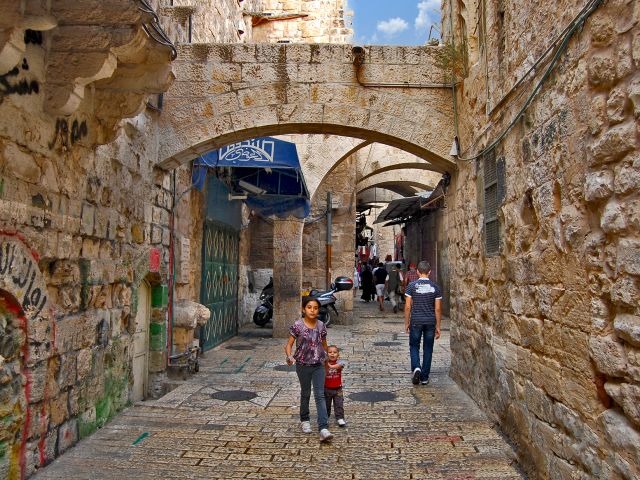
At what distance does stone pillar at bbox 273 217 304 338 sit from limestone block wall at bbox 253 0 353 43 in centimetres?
832

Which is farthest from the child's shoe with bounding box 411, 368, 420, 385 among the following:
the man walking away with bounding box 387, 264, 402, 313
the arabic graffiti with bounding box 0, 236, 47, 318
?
the man walking away with bounding box 387, 264, 402, 313

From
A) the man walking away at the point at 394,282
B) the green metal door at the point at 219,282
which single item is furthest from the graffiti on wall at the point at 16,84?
the man walking away at the point at 394,282

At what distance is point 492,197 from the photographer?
4.93m

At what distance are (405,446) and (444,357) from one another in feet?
14.0

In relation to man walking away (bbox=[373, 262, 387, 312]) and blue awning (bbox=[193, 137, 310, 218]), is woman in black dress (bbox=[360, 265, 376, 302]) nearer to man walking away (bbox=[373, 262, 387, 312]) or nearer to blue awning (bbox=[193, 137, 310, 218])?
man walking away (bbox=[373, 262, 387, 312])

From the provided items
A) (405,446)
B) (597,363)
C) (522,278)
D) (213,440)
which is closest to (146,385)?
(213,440)

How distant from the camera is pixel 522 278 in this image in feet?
13.1

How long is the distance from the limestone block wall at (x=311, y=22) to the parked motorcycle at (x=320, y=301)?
26.5 ft

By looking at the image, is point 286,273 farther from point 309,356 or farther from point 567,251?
point 567,251

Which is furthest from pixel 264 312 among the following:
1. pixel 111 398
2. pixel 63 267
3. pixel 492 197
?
pixel 63 267

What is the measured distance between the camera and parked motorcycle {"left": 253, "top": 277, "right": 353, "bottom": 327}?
11797mm

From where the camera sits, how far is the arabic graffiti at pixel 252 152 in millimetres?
8078

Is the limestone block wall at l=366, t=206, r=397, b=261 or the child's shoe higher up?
the limestone block wall at l=366, t=206, r=397, b=261

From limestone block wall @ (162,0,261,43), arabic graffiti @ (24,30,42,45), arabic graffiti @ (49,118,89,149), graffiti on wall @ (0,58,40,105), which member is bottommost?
arabic graffiti @ (49,118,89,149)
